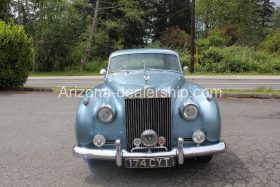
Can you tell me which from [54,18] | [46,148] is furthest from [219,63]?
[46,148]

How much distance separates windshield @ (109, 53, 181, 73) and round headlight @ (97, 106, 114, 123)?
1.72 m

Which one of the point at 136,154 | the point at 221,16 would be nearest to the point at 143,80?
the point at 136,154

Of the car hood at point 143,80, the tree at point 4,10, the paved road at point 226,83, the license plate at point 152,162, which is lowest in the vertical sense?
the paved road at point 226,83

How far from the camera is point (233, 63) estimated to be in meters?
24.5

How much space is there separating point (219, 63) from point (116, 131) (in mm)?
21191

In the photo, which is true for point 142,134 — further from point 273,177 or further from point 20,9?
point 20,9

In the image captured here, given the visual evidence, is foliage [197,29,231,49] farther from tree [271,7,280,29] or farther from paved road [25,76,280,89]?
tree [271,7,280,29]

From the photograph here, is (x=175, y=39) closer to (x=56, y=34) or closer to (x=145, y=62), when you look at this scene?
(x=56, y=34)

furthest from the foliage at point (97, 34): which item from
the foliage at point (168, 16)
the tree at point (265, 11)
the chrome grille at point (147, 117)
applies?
the tree at point (265, 11)

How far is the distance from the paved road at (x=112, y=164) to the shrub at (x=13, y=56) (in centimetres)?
511

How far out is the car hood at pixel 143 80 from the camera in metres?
4.91

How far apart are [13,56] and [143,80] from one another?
9712 millimetres

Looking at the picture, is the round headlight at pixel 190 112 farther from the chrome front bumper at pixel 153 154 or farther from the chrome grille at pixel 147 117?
the chrome front bumper at pixel 153 154

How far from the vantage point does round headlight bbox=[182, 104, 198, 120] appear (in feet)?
14.9
